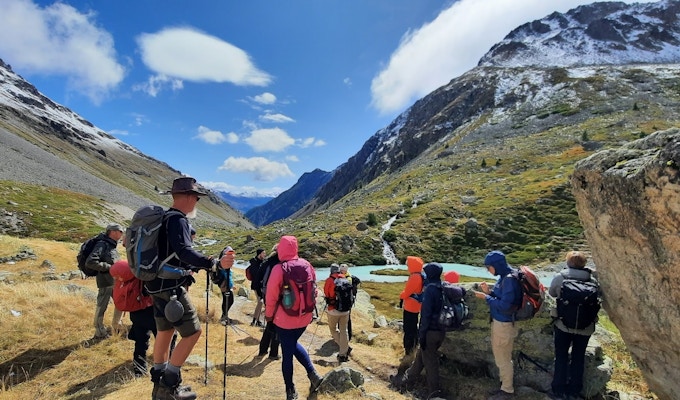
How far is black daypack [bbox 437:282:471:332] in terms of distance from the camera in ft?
29.8

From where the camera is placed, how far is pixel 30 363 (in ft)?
31.4

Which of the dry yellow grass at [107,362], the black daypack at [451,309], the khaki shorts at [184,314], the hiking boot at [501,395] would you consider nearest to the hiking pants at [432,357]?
the black daypack at [451,309]

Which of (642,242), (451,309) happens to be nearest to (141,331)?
(451,309)

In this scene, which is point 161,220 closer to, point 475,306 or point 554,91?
point 475,306

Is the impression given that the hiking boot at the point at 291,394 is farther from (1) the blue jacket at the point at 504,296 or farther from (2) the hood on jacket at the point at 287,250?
(1) the blue jacket at the point at 504,296

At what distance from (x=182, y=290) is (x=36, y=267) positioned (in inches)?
1015

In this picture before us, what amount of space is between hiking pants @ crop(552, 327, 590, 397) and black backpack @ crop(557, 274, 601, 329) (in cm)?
44

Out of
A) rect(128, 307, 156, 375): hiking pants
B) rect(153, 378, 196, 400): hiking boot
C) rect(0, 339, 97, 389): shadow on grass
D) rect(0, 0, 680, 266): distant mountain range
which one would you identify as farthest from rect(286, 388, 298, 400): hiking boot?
rect(0, 0, 680, 266): distant mountain range

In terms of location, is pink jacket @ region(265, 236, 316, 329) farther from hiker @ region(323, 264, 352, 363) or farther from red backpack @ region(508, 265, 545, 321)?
red backpack @ region(508, 265, 545, 321)

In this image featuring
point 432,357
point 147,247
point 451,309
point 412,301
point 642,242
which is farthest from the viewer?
point 412,301

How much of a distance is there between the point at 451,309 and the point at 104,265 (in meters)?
9.50

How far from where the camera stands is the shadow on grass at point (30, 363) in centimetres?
894

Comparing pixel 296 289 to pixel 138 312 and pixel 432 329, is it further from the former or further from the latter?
pixel 138 312

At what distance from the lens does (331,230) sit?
71062 millimetres
